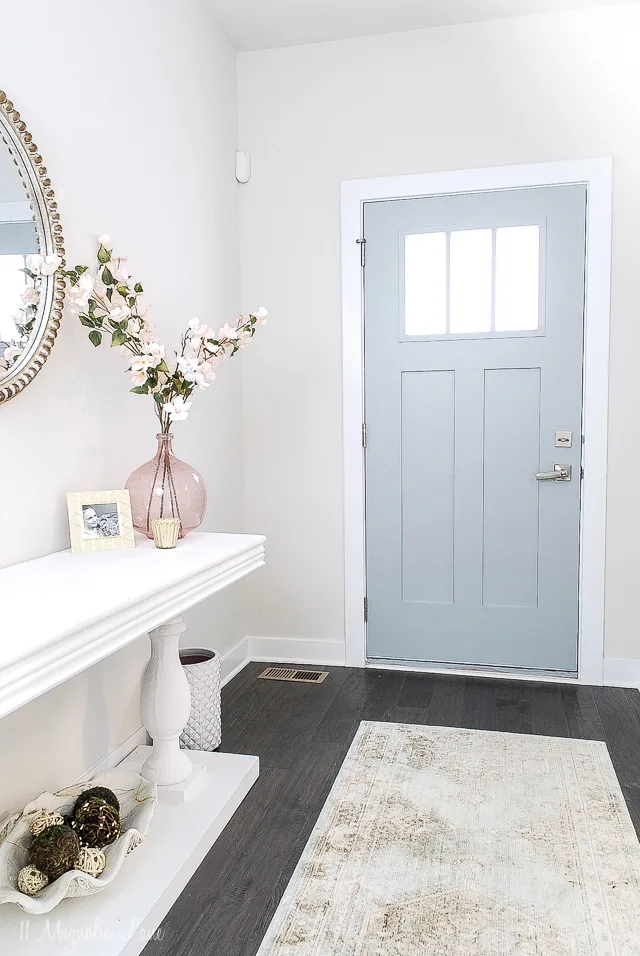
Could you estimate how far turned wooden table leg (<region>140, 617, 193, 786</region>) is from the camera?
7.08 feet

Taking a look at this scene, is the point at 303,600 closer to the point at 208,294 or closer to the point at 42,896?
the point at 208,294

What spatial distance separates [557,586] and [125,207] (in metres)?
Answer: 2.20

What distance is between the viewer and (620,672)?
3.19 m

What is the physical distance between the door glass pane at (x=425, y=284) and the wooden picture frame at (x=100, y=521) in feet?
5.38

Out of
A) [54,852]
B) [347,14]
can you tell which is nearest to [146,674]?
[54,852]

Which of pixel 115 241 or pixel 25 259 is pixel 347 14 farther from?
pixel 25 259

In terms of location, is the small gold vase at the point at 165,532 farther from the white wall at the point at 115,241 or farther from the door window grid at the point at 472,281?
the door window grid at the point at 472,281

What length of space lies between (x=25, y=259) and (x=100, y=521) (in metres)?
0.69

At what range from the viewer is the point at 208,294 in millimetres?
3105

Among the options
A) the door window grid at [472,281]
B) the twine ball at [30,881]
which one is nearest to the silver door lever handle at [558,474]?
the door window grid at [472,281]

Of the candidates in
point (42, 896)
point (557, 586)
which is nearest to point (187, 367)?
→ point (42, 896)

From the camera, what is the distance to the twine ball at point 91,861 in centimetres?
171

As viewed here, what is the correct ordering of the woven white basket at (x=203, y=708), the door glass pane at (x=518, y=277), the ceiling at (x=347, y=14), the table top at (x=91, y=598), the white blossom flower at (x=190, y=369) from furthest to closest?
the door glass pane at (x=518, y=277)
the ceiling at (x=347, y=14)
the woven white basket at (x=203, y=708)
the white blossom flower at (x=190, y=369)
the table top at (x=91, y=598)

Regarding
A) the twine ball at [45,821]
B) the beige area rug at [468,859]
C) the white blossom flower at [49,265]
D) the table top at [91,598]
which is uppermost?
the white blossom flower at [49,265]
